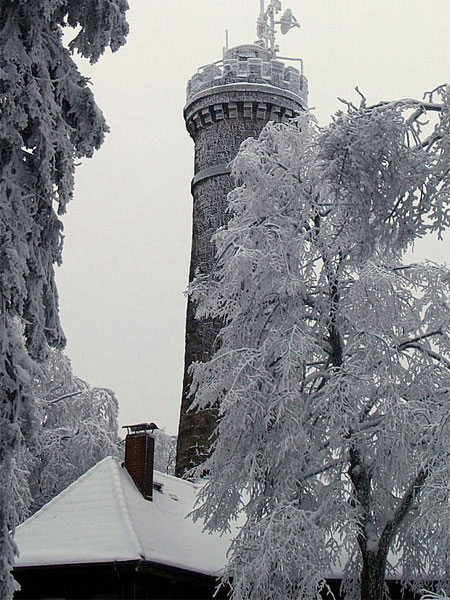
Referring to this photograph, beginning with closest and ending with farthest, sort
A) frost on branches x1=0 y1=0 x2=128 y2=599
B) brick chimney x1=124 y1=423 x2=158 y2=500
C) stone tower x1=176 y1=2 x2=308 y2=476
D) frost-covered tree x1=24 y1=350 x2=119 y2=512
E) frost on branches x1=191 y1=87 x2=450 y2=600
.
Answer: frost on branches x1=0 y1=0 x2=128 y2=599 → frost on branches x1=191 y1=87 x2=450 y2=600 → brick chimney x1=124 y1=423 x2=158 y2=500 → stone tower x1=176 y1=2 x2=308 y2=476 → frost-covered tree x1=24 y1=350 x2=119 y2=512

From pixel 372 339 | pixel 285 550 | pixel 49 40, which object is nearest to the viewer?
pixel 49 40

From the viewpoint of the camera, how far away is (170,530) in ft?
63.1

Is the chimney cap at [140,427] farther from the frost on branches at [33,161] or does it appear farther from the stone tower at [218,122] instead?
the frost on branches at [33,161]

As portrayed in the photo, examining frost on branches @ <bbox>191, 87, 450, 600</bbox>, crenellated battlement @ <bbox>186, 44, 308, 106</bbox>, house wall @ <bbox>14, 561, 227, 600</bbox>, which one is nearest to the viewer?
frost on branches @ <bbox>191, 87, 450, 600</bbox>

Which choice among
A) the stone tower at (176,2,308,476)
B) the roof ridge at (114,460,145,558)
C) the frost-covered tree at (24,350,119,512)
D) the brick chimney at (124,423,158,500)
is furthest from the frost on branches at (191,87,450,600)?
the frost-covered tree at (24,350,119,512)

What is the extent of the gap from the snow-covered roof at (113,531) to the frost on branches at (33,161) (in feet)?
25.5

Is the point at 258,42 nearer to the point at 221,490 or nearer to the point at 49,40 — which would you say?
the point at 221,490

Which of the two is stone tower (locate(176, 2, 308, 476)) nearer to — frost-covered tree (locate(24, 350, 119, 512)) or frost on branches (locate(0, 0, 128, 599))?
frost-covered tree (locate(24, 350, 119, 512))

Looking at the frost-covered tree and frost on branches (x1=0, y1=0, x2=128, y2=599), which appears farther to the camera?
the frost-covered tree

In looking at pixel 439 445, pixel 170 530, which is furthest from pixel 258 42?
pixel 439 445

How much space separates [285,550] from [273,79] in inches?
700

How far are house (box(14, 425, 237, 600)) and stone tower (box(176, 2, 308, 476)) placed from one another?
4.97 metres

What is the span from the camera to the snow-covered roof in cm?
1747

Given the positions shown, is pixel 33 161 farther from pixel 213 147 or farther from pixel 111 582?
pixel 213 147
